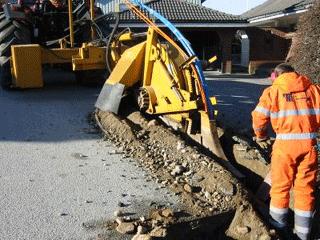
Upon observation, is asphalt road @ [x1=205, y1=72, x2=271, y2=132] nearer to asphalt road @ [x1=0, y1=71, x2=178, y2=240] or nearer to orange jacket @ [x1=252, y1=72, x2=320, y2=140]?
asphalt road @ [x1=0, y1=71, x2=178, y2=240]

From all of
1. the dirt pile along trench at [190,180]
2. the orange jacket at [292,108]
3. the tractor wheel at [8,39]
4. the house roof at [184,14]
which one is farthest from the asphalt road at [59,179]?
the house roof at [184,14]

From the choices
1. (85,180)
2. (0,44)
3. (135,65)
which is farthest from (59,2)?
(85,180)

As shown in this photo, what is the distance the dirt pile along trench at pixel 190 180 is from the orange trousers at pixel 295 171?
308 mm

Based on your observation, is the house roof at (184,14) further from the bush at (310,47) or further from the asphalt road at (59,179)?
the asphalt road at (59,179)

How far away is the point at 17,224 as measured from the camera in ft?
13.1

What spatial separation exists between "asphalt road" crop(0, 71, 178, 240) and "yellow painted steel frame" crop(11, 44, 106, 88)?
96 cm

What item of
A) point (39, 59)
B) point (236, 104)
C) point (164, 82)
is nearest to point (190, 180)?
A: point (164, 82)

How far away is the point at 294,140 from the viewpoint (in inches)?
165

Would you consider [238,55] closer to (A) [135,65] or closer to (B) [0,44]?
(B) [0,44]

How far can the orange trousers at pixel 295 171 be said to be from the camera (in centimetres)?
418

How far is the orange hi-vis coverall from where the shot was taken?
13.7 feet

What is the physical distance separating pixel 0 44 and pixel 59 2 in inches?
61.1

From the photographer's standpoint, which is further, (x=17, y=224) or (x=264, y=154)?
(x=264, y=154)

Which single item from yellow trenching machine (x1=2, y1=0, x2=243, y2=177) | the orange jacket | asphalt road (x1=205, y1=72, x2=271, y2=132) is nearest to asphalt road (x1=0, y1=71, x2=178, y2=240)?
yellow trenching machine (x1=2, y1=0, x2=243, y2=177)
